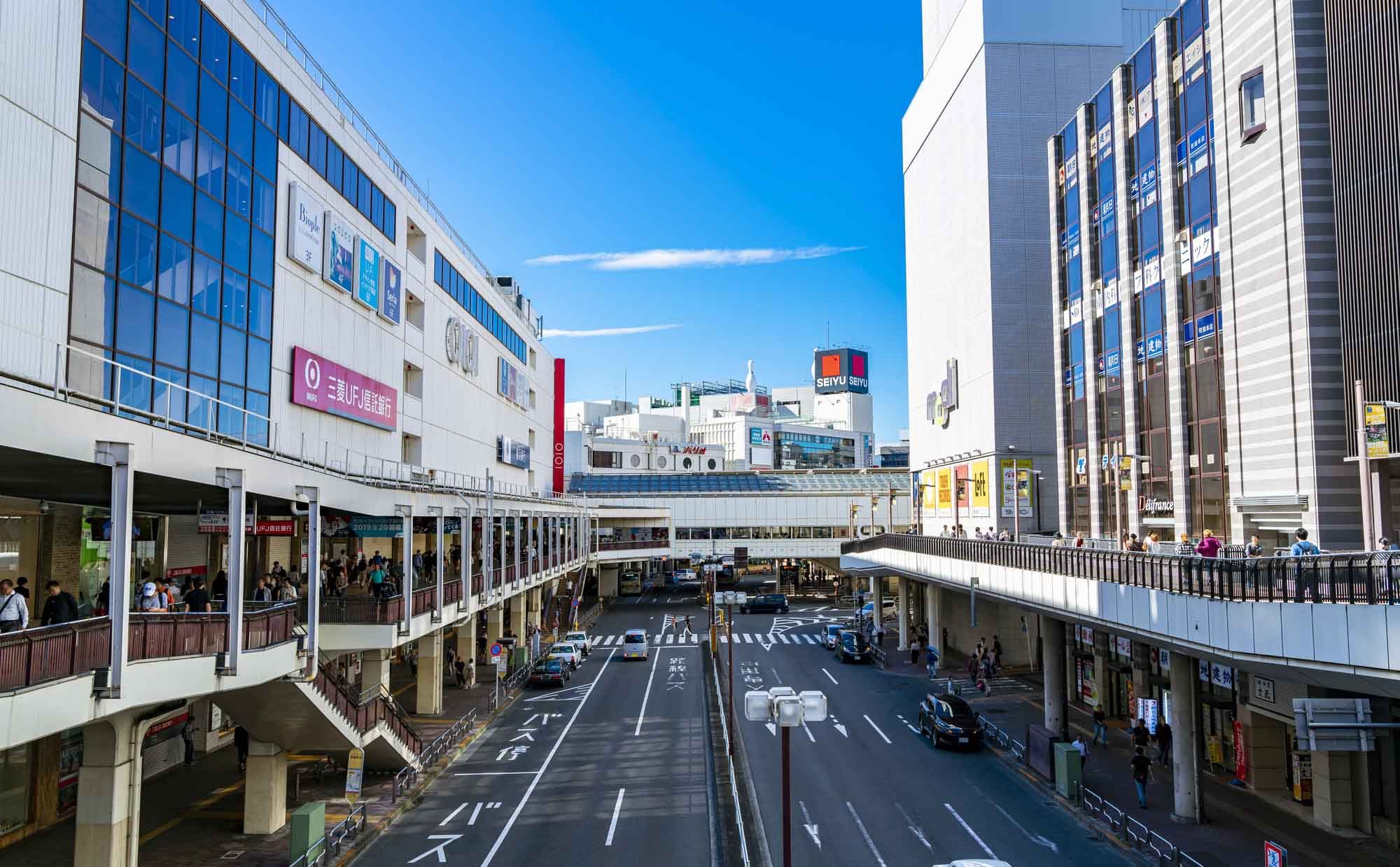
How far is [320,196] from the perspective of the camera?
34406 mm

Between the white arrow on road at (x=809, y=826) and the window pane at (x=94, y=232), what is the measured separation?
2127 cm

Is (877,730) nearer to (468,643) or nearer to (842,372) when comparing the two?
(468,643)

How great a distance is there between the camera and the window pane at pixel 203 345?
86.5 feet

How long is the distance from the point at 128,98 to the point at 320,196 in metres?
10.9

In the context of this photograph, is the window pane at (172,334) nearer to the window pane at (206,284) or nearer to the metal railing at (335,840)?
the window pane at (206,284)

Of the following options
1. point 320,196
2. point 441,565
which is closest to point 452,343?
point 320,196

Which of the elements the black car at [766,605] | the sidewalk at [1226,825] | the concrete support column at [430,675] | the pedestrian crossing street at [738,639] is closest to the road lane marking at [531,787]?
the concrete support column at [430,675]

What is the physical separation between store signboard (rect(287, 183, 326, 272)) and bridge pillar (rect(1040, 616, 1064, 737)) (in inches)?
1098

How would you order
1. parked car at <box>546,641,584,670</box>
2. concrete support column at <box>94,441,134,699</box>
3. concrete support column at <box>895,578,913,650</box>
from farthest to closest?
1. concrete support column at <box>895,578,913,650</box>
2. parked car at <box>546,641,584,670</box>
3. concrete support column at <box>94,441,134,699</box>

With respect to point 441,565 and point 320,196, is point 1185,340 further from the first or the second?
point 320,196

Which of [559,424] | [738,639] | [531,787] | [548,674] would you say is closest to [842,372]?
[559,424]

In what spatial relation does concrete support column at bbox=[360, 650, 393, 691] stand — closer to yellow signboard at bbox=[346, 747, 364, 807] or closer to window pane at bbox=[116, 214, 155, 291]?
yellow signboard at bbox=[346, 747, 364, 807]

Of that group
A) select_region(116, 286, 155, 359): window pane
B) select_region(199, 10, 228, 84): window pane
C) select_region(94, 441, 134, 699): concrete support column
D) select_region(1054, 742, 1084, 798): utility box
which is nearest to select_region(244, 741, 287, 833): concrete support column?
select_region(94, 441, 134, 699): concrete support column

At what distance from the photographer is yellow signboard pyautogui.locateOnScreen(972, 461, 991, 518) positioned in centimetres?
5159
